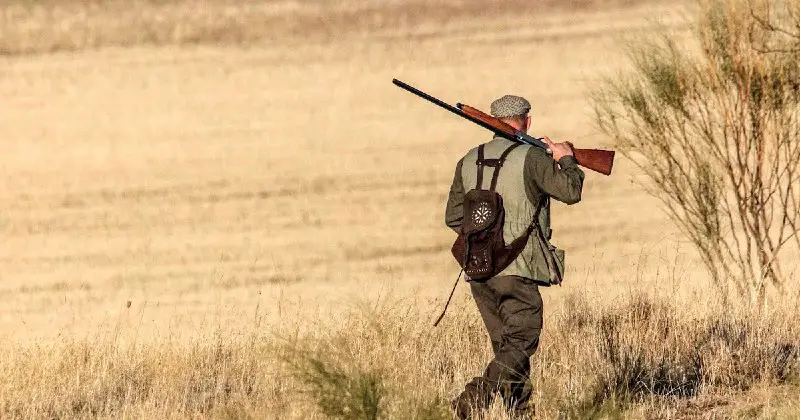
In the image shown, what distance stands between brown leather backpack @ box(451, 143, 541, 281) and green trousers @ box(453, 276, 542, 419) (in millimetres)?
91

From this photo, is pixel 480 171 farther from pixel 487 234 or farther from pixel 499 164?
pixel 487 234

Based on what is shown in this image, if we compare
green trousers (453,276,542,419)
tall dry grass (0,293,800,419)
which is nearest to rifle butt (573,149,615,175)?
green trousers (453,276,542,419)

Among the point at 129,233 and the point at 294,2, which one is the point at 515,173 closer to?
the point at 129,233

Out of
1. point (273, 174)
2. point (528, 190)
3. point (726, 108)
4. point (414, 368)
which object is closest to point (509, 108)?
point (528, 190)

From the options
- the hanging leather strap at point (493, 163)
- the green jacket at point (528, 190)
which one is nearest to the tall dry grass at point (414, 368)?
the green jacket at point (528, 190)

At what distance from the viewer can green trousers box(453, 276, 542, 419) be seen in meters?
6.39

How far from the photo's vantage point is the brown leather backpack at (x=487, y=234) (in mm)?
6363

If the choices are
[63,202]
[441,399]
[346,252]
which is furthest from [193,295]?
[441,399]

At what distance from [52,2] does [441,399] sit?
2573cm

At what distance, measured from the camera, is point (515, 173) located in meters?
6.40

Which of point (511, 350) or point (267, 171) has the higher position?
point (267, 171)

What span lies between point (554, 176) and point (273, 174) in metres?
14.8

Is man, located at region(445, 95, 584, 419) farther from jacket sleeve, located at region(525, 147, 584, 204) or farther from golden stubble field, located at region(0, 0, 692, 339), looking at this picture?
golden stubble field, located at region(0, 0, 692, 339)

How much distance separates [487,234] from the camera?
639cm
